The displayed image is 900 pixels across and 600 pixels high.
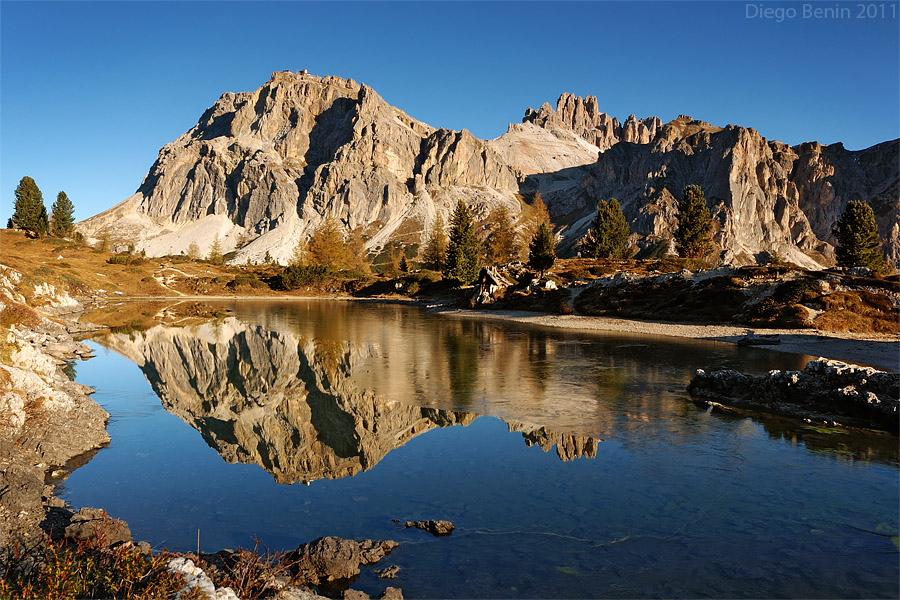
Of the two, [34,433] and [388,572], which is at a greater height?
[34,433]

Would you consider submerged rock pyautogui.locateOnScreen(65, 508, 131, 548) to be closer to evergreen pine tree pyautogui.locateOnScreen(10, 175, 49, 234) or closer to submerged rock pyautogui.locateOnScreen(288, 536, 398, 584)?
submerged rock pyautogui.locateOnScreen(288, 536, 398, 584)

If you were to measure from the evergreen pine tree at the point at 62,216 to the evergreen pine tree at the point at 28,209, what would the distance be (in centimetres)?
1475

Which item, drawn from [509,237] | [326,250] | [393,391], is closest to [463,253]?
[509,237]

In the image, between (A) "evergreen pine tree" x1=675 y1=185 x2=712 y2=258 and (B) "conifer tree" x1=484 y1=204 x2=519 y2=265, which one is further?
(B) "conifer tree" x1=484 y1=204 x2=519 y2=265

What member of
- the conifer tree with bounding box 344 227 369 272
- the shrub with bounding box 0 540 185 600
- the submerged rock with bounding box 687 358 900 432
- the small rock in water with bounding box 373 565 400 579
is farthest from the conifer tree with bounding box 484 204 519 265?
the shrub with bounding box 0 540 185 600

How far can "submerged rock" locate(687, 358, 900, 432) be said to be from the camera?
1473cm

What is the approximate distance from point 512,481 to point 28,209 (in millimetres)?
132484

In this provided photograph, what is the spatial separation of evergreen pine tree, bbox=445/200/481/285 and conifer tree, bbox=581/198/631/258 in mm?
30940

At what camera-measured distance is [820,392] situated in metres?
16.1

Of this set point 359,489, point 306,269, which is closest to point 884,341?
point 359,489

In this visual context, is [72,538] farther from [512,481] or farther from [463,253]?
[463,253]

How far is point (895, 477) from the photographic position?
10875 millimetres

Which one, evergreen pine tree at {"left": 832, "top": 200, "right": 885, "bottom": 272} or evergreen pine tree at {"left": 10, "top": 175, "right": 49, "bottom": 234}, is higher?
evergreen pine tree at {"left": 10, "top": 175, "right": 49, "bottom": 234}

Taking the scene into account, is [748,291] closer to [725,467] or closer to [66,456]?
[725,467]
